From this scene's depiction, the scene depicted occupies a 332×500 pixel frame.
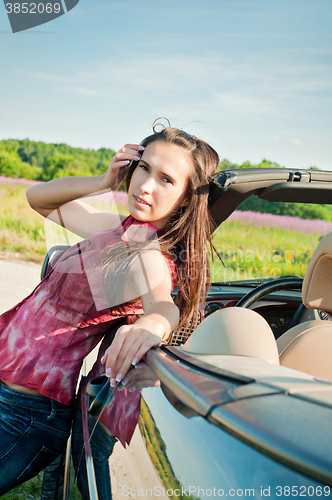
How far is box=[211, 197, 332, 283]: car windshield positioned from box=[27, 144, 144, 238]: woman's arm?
13.9 feet

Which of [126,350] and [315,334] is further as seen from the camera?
[315,334]

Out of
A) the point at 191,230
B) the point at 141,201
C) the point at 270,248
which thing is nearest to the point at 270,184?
the point at 191,230

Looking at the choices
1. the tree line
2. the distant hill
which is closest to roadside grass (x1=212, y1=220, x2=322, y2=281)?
the tree line

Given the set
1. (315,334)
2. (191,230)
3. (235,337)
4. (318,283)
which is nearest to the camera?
(235,337)

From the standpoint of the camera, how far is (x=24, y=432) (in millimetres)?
1497

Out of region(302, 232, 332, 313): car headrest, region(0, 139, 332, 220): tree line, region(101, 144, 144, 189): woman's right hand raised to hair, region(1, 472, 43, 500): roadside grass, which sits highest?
region(0, 139, 332, 220): tree line

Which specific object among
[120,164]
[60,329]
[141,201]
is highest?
[120,164]

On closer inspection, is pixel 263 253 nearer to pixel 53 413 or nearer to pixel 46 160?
pixel 53 413

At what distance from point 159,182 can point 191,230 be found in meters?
0.24

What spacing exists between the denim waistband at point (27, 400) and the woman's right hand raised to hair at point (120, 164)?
891mm

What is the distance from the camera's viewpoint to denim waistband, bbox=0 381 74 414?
151 cm

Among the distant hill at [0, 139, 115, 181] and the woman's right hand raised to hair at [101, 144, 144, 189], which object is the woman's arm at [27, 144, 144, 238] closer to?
the woman's right hand raised to hair at [101, 144, 144, 189]

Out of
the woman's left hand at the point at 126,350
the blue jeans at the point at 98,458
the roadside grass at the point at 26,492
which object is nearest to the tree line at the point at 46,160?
the roadside grass at the point at 26,492

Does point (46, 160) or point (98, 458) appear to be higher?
point (46, 160)
